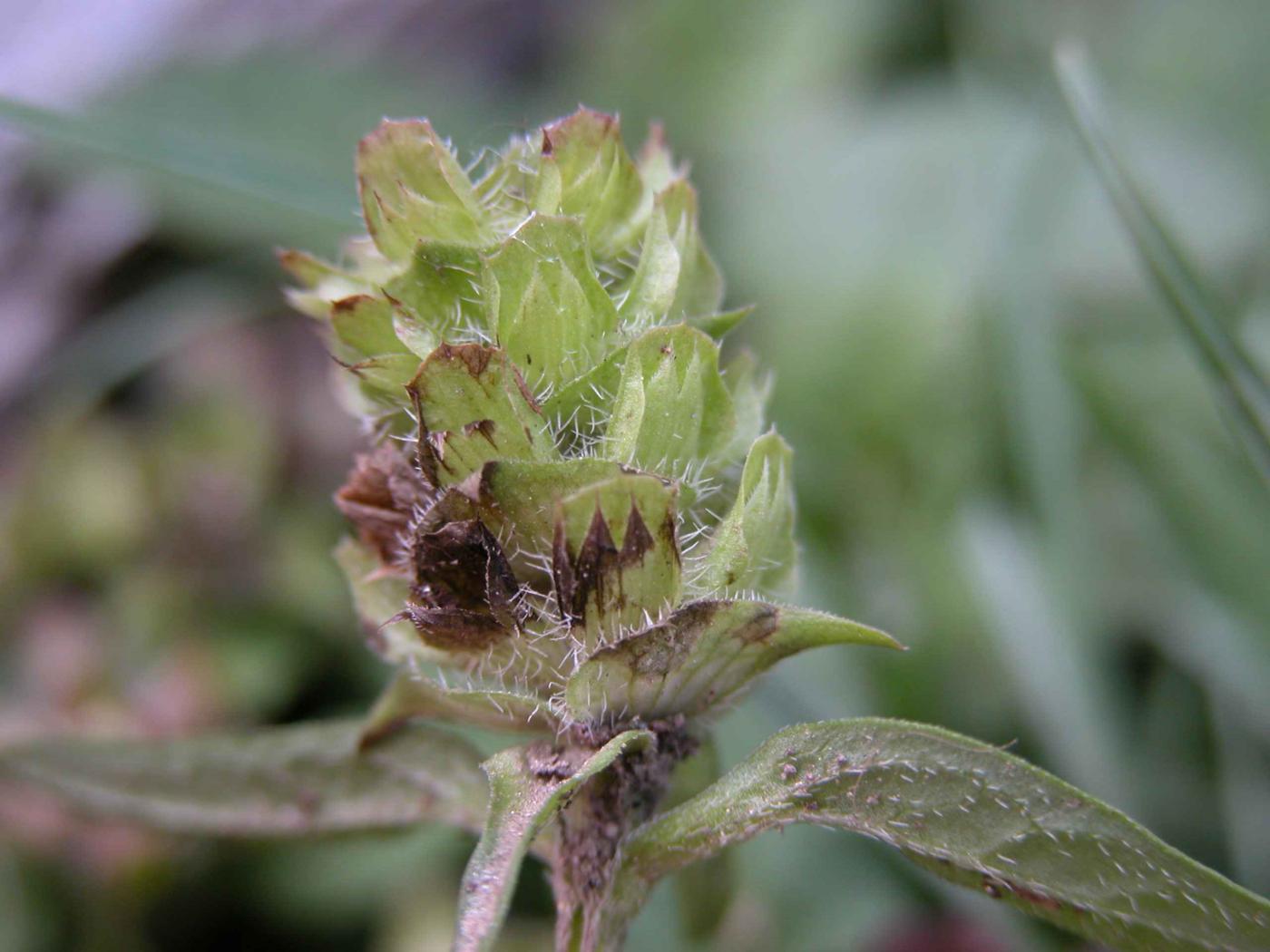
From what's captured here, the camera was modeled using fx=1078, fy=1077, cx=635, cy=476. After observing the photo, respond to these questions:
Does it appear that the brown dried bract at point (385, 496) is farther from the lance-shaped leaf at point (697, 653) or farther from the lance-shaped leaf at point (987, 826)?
the lance-shaped leaf at point (987, 826)

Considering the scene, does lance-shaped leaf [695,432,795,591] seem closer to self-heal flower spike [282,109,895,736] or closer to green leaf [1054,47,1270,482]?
self-heal flower spike [282,109,895,736]

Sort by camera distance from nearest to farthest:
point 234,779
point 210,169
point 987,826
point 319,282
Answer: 1. point 987,826
2. point 319,282
3. point 234,779
4. point 210,169

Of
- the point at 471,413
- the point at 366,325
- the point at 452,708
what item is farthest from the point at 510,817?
the point at 366,325

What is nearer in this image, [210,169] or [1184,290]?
[1184,290]

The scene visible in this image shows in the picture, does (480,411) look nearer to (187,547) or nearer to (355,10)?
(187,547)

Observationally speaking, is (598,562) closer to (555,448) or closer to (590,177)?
(555,448)

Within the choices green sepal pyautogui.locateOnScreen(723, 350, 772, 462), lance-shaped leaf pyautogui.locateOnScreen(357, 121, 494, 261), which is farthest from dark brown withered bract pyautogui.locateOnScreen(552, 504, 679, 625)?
lance-shaped leaf pyautogui.locateOnScreen(357, 121, 494, 261)
